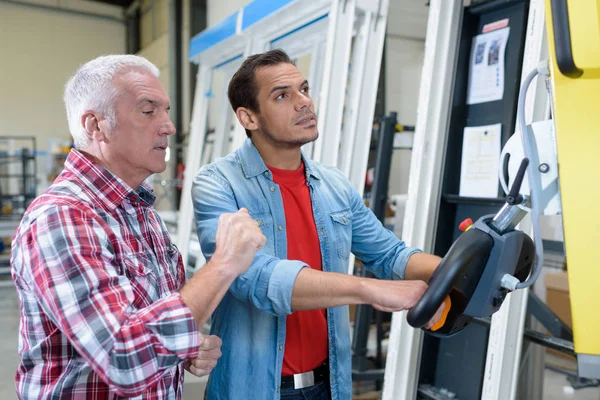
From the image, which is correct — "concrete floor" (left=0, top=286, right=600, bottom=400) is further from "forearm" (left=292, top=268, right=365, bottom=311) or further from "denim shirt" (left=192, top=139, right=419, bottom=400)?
"forearm" (left=292, top=268, right=365, bottom=311)

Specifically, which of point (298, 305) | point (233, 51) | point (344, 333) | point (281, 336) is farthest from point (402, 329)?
point (233, 51)

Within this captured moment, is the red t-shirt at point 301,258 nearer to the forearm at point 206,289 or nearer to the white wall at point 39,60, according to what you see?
the forearm at point 206,289

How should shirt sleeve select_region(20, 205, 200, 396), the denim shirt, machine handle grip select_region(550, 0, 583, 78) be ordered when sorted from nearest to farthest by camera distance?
machine handle grip select_region(550, 0, 583, 78)
shirt sleeve select_region(20, 205, 200, 396)
the denim shirt

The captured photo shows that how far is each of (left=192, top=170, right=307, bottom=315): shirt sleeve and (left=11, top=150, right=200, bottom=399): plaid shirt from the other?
0.60 ft

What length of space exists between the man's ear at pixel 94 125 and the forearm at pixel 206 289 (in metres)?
0.44

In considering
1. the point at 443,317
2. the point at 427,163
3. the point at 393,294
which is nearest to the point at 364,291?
the point at 393,294

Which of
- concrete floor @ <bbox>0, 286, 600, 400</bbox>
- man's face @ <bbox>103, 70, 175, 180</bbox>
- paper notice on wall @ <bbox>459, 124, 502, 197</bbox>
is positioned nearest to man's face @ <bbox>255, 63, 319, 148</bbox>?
man's face @ <bbox>103, 70, 175, 180</bbox>

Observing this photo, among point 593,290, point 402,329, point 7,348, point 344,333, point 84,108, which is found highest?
point 84,108

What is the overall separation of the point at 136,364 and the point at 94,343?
0.08 metres

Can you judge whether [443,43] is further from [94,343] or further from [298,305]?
[94,343]

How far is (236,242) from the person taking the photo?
3.60 ft

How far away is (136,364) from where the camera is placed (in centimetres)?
93

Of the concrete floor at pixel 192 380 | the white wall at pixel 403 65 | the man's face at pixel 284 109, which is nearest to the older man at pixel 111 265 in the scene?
the man's face at pixel 284 109

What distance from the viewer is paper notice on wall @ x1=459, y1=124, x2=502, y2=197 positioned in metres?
2.17
